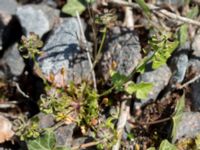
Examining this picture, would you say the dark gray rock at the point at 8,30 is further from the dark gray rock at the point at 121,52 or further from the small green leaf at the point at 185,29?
the small green leaf at the point at 185,29

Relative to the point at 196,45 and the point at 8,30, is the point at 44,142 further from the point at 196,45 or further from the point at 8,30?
the point at 196,45

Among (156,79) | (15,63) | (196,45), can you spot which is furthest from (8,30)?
(196,45)

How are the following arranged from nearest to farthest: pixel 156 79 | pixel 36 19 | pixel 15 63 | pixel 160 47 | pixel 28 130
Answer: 1. pixel 160 47
2. pixel 28 130
3. pixel 156 79
4. pixel 15 63
5. pixel 36 19

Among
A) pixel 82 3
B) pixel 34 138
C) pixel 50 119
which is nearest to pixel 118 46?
pixel 82 3

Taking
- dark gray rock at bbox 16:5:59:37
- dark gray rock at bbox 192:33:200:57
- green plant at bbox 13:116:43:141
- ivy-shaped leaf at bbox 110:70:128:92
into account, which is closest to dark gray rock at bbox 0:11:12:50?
dark gray rock at bbox 16:5:59:37

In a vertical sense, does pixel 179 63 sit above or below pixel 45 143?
above

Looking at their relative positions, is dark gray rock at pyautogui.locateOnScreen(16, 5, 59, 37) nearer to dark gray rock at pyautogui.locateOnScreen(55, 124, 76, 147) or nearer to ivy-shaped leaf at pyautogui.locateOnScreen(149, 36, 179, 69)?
dark gray rock at pyautogui.locateOnScreen(55, 124, 76, 147)
